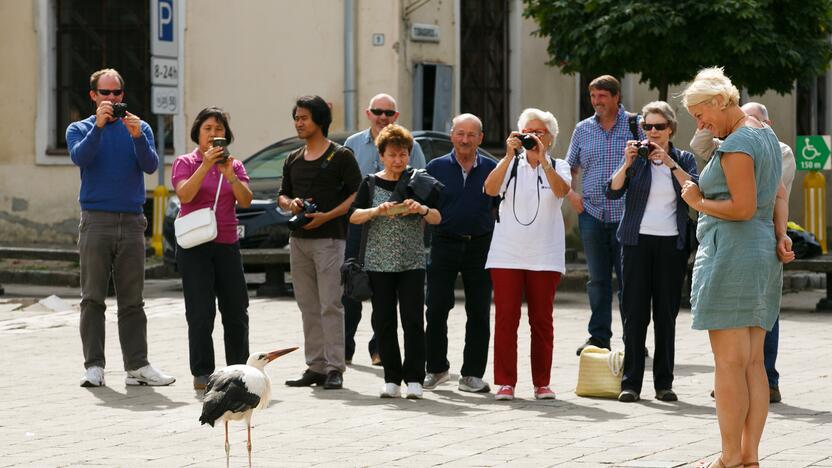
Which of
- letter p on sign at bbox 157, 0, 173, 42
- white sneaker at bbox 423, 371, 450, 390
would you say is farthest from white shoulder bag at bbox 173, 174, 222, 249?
letter p on sign at bbox 157, 0, 173, 42

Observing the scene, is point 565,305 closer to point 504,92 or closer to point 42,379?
point 42,379

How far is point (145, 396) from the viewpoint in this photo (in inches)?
403

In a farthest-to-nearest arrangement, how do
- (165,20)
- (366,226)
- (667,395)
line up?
(165,20) < (366,226) < (667,395)

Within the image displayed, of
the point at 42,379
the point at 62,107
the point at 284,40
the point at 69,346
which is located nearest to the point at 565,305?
the point at 69,346

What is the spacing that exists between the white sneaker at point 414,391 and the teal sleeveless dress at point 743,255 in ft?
10.2

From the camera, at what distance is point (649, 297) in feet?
33.2

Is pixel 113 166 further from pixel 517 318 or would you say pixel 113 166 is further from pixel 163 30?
pixel 163 30

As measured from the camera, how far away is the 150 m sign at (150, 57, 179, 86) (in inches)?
803

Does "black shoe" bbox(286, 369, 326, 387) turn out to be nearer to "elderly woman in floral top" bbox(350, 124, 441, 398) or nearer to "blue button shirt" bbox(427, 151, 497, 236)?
"elderly woman in floral top" bbox(350, 124, 441, 398)

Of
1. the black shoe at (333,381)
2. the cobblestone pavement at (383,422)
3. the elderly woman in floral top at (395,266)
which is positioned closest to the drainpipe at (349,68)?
the cobblestone pavement at (383,422)

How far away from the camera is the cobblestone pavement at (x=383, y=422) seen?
7.95 meters

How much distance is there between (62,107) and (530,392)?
1502 cm

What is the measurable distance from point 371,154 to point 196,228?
6.66 ft

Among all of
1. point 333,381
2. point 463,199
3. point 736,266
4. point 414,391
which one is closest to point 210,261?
point 333,381
